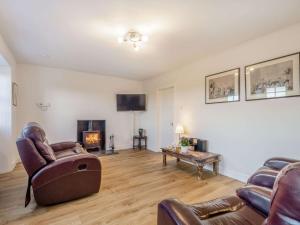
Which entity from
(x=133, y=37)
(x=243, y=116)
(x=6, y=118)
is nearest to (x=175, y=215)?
(x=133, y=37)

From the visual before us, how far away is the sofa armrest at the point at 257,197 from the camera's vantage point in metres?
1.33

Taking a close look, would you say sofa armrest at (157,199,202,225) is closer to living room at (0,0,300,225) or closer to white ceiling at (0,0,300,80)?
living room at (0,0,300,225)

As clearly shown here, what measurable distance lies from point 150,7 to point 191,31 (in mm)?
863

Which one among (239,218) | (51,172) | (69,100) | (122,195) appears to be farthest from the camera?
(69,100)

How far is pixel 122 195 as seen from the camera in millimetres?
2600

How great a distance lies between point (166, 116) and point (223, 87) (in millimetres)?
2169

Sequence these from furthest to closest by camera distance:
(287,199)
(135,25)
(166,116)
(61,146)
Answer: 1. (166,116)
2. (61,146)
3. (135,25)
4. (287,199)

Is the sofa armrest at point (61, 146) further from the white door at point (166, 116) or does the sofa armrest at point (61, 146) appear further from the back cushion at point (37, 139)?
the white door at point (166, 116)

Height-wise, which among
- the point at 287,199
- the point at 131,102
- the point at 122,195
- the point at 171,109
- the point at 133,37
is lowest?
the point at 122,195

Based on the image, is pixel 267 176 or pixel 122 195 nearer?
pixel 267 176

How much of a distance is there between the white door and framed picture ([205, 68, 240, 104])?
1461mm

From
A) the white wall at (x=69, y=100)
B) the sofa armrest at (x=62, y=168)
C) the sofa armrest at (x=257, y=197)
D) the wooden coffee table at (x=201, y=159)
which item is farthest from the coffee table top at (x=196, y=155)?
the white wall at (x=69, y=100)

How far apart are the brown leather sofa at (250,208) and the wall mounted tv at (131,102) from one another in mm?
4525

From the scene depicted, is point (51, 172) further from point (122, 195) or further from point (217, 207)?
point (217, 207)
